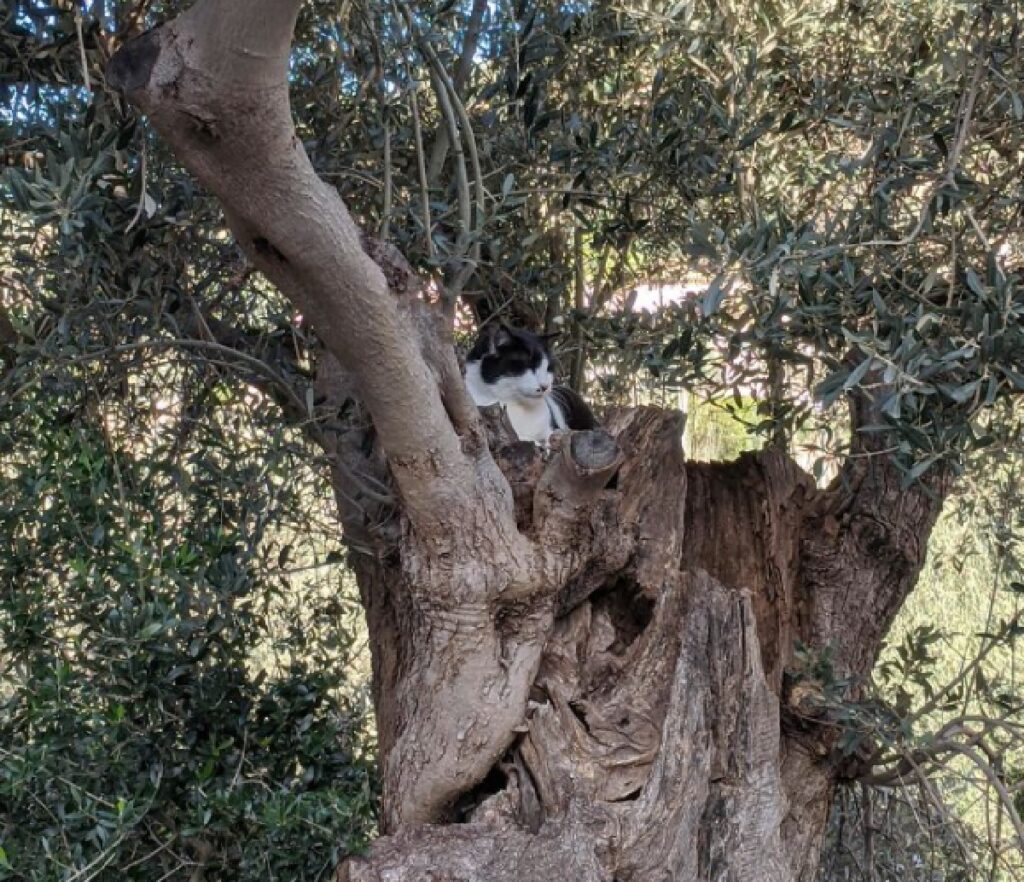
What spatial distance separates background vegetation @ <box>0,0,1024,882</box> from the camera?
2848mm

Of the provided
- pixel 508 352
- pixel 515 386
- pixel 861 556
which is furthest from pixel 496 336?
pixel 861 556

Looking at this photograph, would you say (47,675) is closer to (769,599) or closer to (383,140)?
(383,140)

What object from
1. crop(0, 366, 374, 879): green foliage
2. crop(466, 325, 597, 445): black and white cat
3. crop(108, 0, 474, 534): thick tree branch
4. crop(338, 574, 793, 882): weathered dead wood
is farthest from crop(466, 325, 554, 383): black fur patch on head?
crop(108, 0, 474, 534): thick tree branch

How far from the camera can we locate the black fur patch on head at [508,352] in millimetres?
4328

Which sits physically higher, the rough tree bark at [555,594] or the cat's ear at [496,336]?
the cat's ear at [496,336]

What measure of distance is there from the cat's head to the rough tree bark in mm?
679

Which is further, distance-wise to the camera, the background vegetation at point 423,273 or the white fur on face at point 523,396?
the white fur on face at point 523,396

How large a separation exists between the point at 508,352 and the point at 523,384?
123mm

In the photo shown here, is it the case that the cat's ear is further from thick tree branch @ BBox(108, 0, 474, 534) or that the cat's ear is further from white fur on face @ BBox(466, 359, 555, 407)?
thick tree branch @ BBox(108, 0, 474, 534)

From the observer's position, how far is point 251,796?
3.41m

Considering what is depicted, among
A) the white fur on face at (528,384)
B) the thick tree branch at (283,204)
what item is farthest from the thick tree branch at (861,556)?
the thick tree branch at (283,204)

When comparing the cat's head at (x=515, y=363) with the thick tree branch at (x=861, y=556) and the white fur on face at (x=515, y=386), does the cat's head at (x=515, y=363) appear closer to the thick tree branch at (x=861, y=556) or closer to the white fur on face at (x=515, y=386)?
the white fur on face at (x=515, y=386)

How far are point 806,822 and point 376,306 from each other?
2162 millimetres

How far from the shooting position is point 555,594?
10.4 feet
